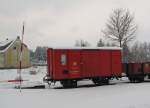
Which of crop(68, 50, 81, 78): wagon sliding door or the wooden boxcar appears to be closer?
crop(68, 50, 81, 78): wagon sliding door

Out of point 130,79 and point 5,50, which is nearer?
point 130,79

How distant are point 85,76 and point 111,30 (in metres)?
24.7

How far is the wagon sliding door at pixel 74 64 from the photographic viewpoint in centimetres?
2506

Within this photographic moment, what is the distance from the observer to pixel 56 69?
24656 millimetres

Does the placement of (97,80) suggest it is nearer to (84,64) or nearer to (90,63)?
(90,63)

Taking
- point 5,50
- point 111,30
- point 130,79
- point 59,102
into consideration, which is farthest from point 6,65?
point 59,102

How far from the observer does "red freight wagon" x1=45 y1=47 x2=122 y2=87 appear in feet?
81.3

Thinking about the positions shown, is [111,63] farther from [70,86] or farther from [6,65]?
[6,65]

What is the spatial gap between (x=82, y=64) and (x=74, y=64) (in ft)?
2.26

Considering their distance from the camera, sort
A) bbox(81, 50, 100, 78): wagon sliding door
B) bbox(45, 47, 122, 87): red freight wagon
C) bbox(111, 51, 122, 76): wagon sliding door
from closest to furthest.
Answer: bbox(45, 47, 122, 87): red freight wagon, bbox(81, 50, 100, 78): wagon sliding door, bbox(111, 51, 122, 76): wagon sliding door

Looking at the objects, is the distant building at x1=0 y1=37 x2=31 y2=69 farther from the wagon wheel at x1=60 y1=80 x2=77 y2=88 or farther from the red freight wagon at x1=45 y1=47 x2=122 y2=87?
the wagon wheel at x1=60 y1=80 x2=77 y2=88

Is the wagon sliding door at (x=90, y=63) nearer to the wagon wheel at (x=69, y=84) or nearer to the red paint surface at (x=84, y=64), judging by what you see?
the red paint surface at (x=84, y=64)

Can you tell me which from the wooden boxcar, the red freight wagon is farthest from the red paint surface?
the wooden boxcar

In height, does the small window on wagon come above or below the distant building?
below
